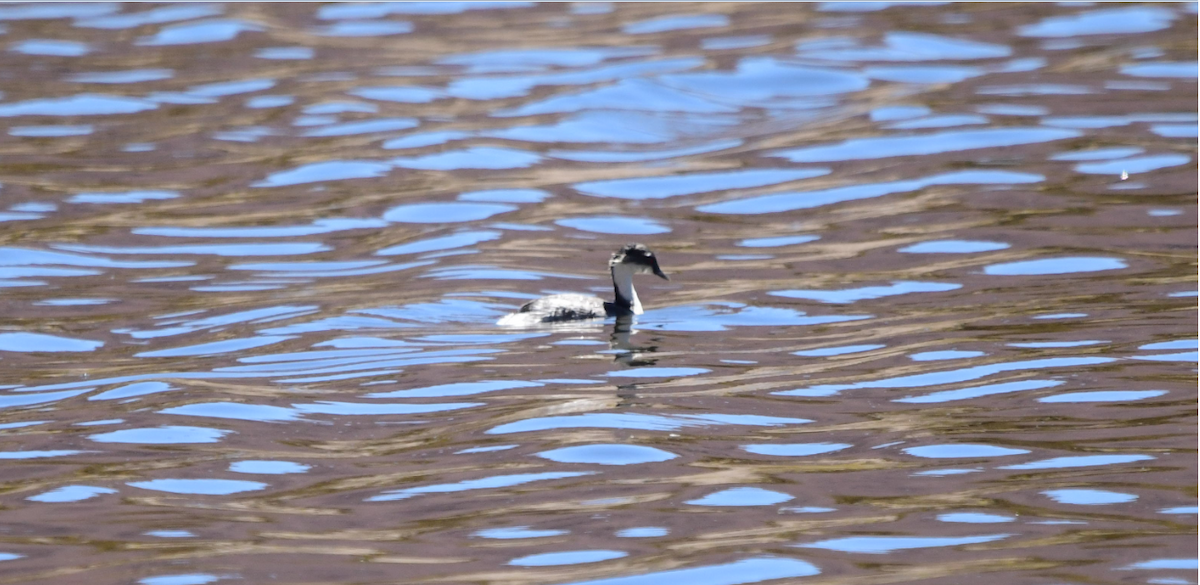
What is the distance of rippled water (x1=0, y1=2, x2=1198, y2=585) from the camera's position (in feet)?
23.8

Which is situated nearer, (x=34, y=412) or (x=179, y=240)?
(x=34, y=412)

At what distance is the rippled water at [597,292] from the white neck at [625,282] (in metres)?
0.32

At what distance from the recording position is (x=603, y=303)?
41.4 feet

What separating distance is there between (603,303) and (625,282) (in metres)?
0.28

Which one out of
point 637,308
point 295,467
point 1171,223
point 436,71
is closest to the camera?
point 295,467

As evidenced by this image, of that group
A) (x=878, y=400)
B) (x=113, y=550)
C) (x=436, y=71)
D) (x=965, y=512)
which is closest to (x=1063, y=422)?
(x=878, y=400)

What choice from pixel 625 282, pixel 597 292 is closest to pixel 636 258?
pixel 625 282

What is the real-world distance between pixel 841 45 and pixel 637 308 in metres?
11.4

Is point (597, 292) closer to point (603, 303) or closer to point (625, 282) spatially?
point (625, 282)

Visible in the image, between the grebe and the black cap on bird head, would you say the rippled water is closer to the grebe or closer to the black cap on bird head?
the grebe

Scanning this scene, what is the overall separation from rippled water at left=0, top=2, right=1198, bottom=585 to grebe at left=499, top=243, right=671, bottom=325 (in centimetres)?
20

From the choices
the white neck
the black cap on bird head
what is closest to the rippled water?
the white neck

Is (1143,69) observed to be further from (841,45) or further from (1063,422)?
(1063,422)

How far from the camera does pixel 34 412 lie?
9547 millimetres
